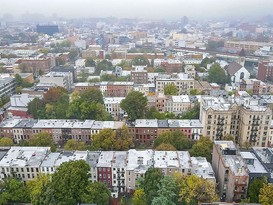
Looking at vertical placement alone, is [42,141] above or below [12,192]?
above

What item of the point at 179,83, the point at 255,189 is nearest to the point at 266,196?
the point at 255,189

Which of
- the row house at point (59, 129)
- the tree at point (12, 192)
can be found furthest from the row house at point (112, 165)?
the row house at point (59, 129)

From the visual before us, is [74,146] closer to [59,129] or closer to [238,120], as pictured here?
[59,129]

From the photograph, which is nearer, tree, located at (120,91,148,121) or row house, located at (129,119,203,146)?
row house, located at (129,119,203,146)

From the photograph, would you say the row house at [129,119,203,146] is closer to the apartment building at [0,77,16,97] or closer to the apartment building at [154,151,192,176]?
the apartment building at [154,151,192,176]

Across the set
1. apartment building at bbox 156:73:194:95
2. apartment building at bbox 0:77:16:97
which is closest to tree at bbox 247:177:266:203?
apartment building at bbox 156:73:194:95
